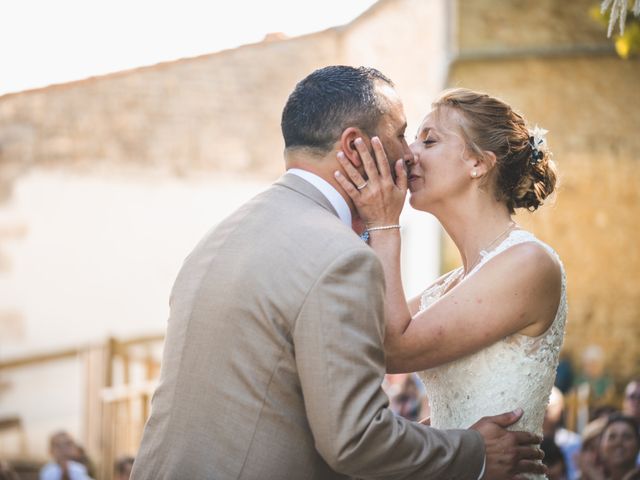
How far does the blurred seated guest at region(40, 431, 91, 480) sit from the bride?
17.9 ft

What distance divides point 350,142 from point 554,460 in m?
4.16

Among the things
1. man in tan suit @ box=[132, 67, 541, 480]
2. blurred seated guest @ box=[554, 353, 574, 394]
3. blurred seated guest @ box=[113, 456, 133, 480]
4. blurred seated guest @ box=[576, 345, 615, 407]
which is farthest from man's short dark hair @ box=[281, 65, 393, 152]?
blurred seated guest @ box=[576, 345, 615, 407]

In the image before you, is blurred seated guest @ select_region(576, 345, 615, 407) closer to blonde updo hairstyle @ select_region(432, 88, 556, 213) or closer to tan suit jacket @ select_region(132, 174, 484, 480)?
blonde updo hairstyle @ select_region(432, 88, 556, 213)

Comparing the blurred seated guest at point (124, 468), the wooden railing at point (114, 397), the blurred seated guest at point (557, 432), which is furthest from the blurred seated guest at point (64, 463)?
the blurred seated guest at point (557, 432)

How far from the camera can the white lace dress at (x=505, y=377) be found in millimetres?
3387

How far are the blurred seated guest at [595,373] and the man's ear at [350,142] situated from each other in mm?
9978

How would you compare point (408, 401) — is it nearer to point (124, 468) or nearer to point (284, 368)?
point (124, 468)

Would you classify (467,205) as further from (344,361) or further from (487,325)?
(344,361)

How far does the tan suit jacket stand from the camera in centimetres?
255

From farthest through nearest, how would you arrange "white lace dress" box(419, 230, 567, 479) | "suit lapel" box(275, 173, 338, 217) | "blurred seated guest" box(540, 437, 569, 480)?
"blurred seated guest" box(540, 437, 569, 480)
"white lace dress" box(419, 230, 567, 479)
"suit lapel" box(275, 173, 338, 217)

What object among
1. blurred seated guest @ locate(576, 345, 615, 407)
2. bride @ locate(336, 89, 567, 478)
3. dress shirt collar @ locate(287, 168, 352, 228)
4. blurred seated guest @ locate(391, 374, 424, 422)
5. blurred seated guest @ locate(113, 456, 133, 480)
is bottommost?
blurred seated guest @ locate(576, 345, 615, 407)

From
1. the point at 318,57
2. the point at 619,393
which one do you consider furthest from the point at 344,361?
the point at 318,57

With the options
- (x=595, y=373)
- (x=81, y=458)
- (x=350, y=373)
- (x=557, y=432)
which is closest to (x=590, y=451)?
(x=557, y=432)

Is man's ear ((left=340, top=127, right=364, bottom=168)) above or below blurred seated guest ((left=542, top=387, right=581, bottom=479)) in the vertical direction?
above
